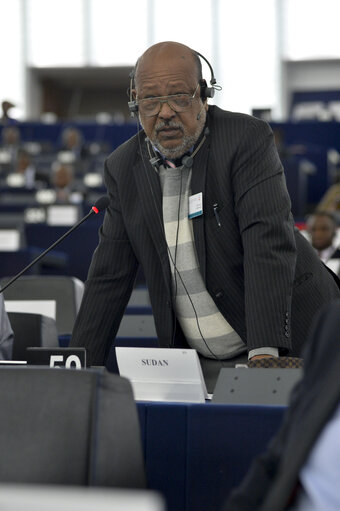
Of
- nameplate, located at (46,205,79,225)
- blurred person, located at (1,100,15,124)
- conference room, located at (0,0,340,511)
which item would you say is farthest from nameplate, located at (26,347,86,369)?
nameplate, located at (46,205,79,225)

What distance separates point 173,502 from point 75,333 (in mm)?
760

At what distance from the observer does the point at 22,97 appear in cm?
2022

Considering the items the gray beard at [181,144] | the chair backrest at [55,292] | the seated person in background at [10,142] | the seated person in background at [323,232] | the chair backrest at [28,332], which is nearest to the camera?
the gray beard at [181,144]

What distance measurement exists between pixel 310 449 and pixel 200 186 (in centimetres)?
129

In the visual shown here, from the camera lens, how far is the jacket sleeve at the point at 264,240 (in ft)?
7.63

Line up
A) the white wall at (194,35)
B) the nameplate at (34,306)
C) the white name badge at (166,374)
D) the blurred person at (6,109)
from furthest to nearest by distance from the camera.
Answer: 1. the white wall at (194,35)
2. the nameplate at (34,306)
3. the blurred person at (6,109)
4. the white name badge at (166,374)

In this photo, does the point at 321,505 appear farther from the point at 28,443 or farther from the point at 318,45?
the point at 318,45

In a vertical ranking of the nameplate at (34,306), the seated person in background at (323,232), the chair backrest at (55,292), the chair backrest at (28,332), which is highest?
the chair backrest at (28,332)

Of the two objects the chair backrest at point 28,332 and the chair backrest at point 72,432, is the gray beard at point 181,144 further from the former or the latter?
the chair backrest at point 72,432

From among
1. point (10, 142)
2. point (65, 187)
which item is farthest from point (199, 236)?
point (10, 142)

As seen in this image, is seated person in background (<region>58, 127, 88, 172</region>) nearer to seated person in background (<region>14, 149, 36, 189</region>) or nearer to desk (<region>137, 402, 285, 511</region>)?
seated person in background (<region>14, 149, 36, 189</region>)

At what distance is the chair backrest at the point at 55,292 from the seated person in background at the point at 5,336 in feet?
4.26

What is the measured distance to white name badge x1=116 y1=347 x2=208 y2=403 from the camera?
2131 millimetres

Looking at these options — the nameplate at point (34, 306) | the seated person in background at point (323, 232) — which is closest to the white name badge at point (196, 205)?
the nameplate at point (34, 306)
